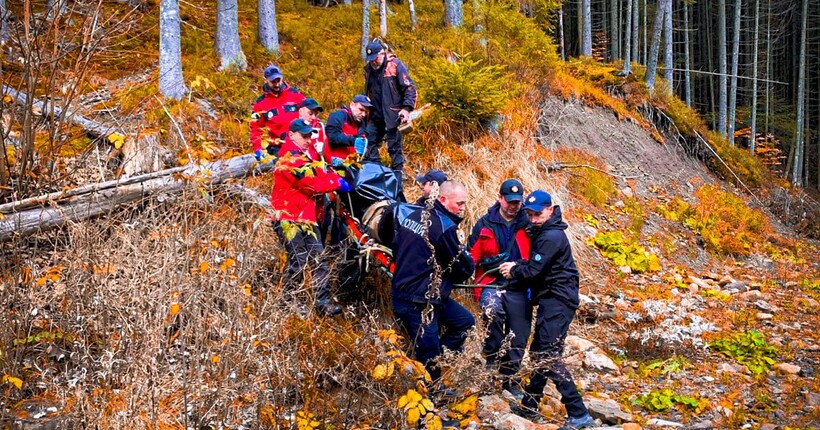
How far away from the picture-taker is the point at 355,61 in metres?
12.3

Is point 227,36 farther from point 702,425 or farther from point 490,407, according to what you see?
point 702,425

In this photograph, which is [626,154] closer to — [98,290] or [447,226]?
[447,226]

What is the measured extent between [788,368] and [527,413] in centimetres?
368

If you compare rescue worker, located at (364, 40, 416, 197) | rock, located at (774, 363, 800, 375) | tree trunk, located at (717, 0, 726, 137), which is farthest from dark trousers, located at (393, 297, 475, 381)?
tree trunk, located at (717, 0, 726, 137)

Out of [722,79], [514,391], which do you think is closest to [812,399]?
[514,391]

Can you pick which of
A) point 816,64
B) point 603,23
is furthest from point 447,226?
point 816,64

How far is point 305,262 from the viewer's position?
5625 mm

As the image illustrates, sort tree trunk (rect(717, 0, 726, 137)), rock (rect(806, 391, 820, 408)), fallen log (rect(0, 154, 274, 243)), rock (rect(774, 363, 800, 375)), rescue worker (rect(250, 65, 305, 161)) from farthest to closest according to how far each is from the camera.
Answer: tree trunk (rect(717, 0, 726, 137)) → rock (rect(774, 363, 800, 375)) → rescue worker (rect(250, 65, 305, 161)) → rock (rect(806, 391, 820, 408)) → fallen log (rect(0, 154, 274, 243))

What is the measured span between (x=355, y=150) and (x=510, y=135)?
4331mm

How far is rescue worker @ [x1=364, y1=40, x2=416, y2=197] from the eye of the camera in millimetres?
7859

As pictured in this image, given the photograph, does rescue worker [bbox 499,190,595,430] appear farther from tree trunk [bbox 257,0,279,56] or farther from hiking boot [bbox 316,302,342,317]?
tree trunk [bbox 257,0,279,56]

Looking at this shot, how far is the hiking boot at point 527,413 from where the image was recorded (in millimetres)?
5131

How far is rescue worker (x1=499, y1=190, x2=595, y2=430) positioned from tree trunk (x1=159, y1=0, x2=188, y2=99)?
21.3ft

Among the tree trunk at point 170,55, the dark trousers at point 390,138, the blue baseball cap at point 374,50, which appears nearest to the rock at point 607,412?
the dark trousers at point 390,138
